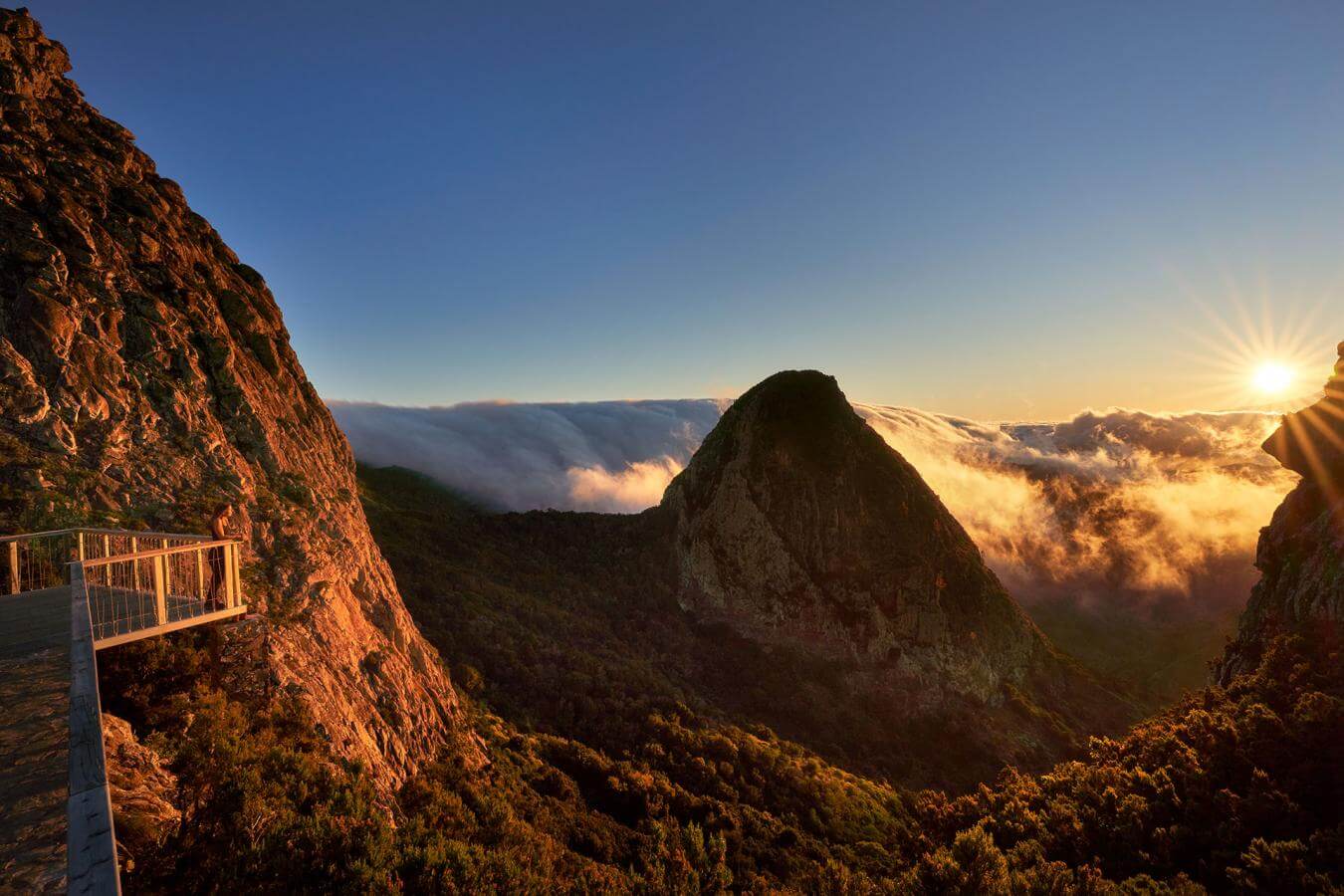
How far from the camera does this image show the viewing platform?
2.66 metres

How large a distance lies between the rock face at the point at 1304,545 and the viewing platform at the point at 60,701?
4049cm

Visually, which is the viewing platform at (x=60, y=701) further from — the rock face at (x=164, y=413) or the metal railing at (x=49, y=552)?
the rock face at (x=164, y=413)

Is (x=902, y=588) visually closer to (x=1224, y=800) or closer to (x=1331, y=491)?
(x=1331, y=491)

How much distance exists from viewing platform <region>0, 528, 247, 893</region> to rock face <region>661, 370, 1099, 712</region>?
159ft

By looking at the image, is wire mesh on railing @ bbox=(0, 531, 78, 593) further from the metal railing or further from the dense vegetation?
the dense vegetation

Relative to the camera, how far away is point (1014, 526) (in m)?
152

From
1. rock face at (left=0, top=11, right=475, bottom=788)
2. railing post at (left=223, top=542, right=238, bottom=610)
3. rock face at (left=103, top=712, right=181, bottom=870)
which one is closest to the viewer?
rock face at (left=103, top=712, right=181, bottom=870)

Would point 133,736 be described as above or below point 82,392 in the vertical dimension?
below

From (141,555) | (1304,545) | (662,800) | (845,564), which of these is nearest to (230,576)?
(141,555)

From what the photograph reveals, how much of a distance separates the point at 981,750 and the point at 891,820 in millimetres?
19576

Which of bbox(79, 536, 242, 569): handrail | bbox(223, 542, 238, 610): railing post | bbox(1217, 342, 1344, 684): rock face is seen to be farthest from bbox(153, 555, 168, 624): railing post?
bbox(1217, 342, 1344, 684): rock face

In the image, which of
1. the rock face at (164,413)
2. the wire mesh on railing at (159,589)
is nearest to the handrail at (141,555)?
the wire mesh on railing at (159,589)

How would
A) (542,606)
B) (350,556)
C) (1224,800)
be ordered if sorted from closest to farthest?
(1224,800)
(350,556)
(542,606)

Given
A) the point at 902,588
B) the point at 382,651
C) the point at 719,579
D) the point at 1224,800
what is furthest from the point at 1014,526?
the point at 382,651
